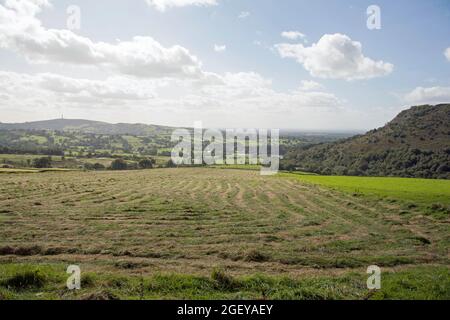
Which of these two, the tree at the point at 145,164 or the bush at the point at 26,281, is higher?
the bush at the point at 26,281

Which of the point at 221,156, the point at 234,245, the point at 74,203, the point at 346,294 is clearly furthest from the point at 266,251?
the point at 221,156

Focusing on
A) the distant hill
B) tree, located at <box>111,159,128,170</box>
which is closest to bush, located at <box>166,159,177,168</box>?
tree, located at <box>111,159,128,170</box>

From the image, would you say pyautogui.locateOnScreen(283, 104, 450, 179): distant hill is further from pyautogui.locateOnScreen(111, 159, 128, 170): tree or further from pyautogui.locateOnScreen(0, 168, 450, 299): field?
pyautogui.locateOnScreen(0, 168, 450, 299): field

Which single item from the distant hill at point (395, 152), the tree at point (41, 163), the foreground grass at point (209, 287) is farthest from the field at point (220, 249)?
the distant hill at point (395, 152)

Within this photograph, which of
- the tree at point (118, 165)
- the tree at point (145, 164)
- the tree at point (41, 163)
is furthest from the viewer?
the tree at point (145, 164)

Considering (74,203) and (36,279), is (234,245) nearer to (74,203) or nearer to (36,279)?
(36,279)

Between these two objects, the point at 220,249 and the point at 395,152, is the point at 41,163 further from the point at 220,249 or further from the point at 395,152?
the point at 395,152

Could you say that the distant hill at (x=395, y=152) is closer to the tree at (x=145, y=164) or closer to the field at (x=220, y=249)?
the tree at (x=145, y=164)
